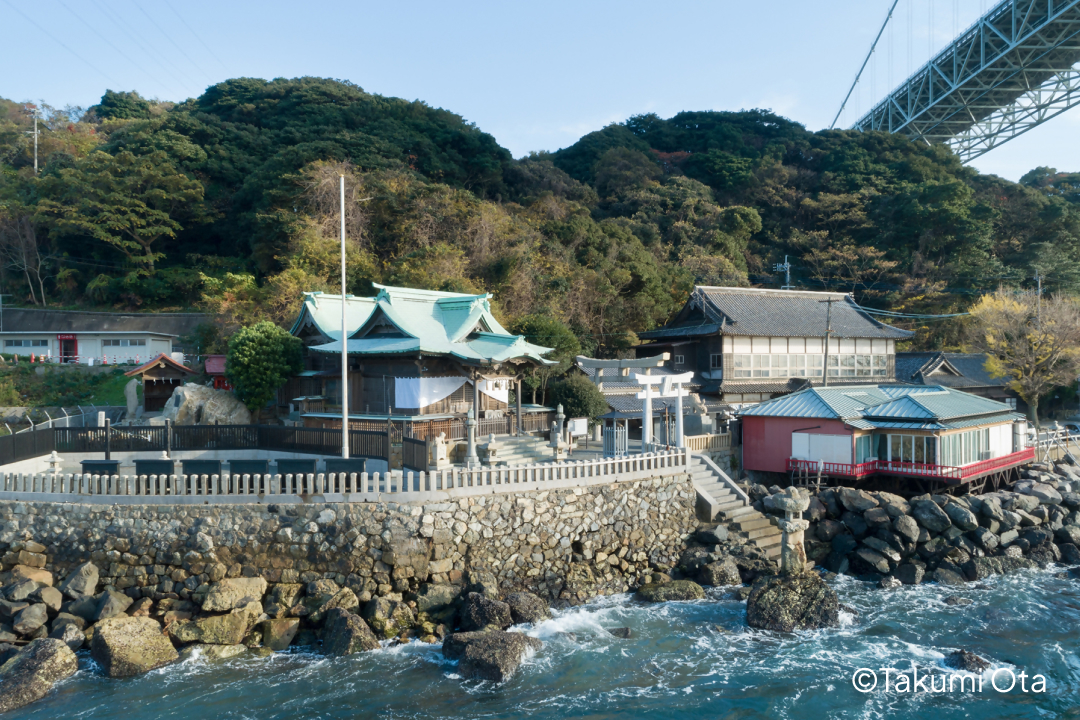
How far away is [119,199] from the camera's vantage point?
39.8m

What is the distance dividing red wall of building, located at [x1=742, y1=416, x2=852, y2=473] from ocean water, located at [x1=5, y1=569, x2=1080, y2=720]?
28.5 feet

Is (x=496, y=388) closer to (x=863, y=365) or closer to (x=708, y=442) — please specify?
(x=708, y=442)

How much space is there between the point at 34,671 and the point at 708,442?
20159 mm

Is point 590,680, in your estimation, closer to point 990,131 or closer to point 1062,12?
point 1062,12

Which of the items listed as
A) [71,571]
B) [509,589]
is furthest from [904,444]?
[71,571]

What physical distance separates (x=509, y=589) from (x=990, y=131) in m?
70.7

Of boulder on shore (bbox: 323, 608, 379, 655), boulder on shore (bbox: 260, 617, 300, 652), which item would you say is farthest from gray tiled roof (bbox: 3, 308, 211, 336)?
boulder on shore (bbox: 323, 608, 379, 655)

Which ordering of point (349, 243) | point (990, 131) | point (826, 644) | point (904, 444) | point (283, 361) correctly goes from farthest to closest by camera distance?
point (990, 131), point (349, 243), point (283, 361), point (904, 444), point (826, 644)

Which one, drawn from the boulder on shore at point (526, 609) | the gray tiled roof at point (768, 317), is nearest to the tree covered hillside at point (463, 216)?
the gray tiled roof at point (768, 317)

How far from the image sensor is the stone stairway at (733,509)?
1964 centimetres

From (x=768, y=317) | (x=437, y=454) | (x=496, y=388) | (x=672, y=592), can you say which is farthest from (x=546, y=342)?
(x=672, y=592)

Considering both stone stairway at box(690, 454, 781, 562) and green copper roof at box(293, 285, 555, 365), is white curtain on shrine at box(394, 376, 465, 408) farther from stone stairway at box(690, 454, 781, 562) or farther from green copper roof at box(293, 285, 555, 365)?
stone stairway at box(690, 454, 781, 562)

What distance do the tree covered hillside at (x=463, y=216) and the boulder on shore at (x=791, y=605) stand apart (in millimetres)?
18980

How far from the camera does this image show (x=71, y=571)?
51.4 feet
